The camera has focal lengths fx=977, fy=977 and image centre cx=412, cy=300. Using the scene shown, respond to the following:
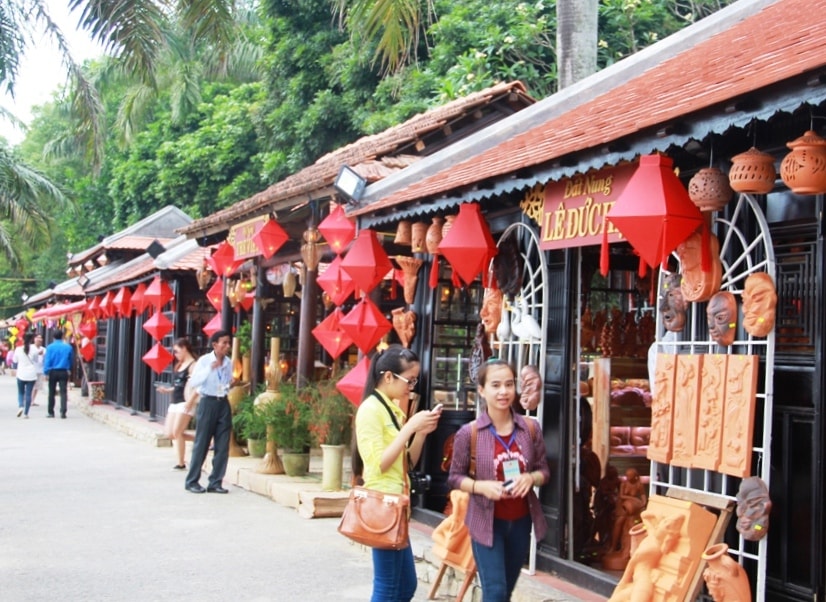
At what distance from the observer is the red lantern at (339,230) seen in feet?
33.5

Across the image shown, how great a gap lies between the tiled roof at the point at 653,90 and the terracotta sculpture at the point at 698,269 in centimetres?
78

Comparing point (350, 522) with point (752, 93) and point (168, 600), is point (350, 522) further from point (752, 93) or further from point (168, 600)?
point (752, 93)

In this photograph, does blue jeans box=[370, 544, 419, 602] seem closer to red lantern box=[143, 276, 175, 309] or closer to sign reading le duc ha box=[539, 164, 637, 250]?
sign reading le duc ha box=[539, 164, 637, 250]

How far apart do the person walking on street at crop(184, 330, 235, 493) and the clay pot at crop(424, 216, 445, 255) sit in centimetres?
378

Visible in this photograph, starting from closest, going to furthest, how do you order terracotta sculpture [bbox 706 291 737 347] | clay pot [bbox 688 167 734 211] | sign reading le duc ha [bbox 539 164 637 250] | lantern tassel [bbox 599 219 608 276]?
1. clay pot [bbox 688 167 734 211]
2. terracotta sculpture [bbox 706 291 737 347]
3. lantern tassel [bbox 599 219 608 276]
4. sign reading le duc ha [bbox 539 164 637 250]

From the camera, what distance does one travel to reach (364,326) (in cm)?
960

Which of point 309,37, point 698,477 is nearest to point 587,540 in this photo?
point 698,477

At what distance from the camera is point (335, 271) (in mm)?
10281

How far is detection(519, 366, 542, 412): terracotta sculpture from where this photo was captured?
7.20 meters

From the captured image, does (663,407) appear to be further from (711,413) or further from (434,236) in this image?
(434,236)

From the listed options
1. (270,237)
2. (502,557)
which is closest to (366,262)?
(270,237)

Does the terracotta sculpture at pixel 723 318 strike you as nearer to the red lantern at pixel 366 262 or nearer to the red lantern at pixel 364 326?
the red lantern at pixel 366 262

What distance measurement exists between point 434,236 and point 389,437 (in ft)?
11.6

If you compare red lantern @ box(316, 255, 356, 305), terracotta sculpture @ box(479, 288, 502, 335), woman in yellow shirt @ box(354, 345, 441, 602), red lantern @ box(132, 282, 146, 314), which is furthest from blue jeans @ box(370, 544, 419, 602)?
red lantern @ box(132, 282, 146, 314)
